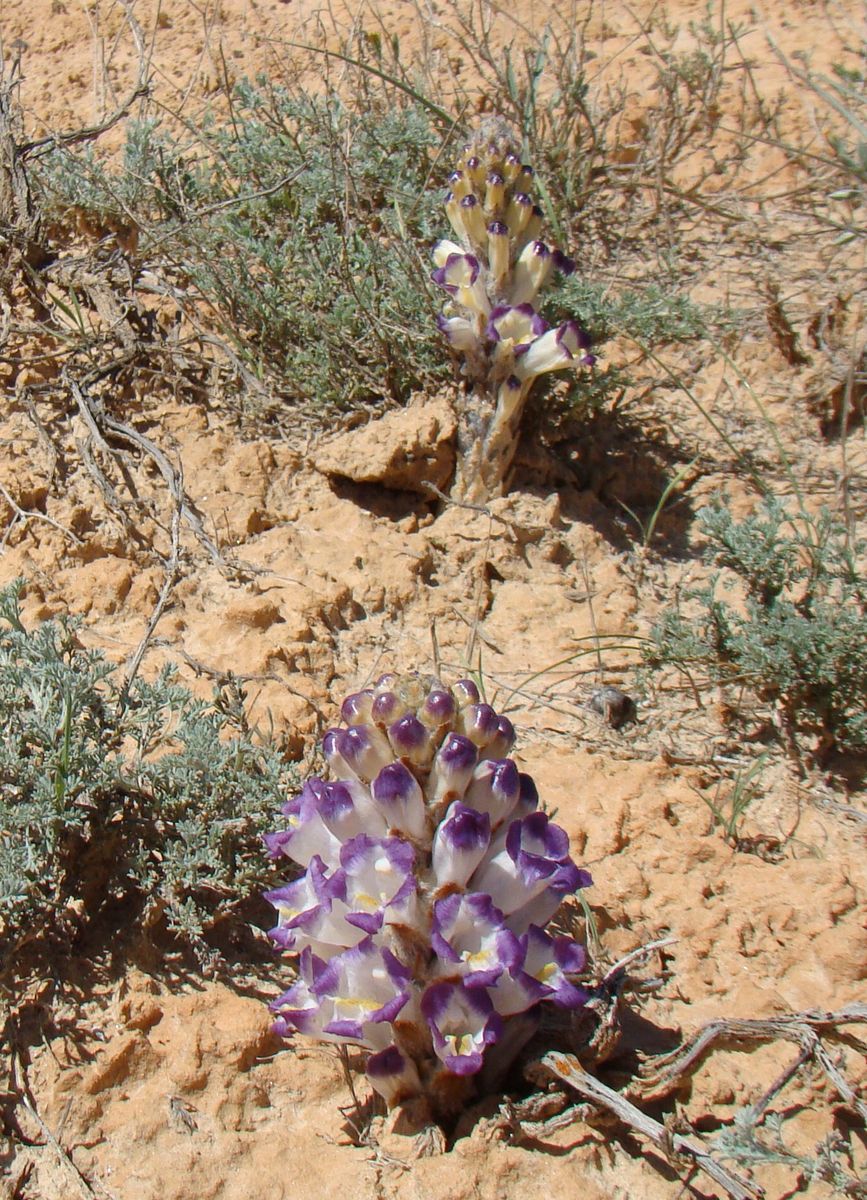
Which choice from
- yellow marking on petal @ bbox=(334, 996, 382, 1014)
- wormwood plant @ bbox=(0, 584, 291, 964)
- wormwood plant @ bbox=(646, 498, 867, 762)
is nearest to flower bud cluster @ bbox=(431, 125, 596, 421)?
wormwood plant @ bbox=(646, 498, 867, 762)

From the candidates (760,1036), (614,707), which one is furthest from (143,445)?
(760,1036)

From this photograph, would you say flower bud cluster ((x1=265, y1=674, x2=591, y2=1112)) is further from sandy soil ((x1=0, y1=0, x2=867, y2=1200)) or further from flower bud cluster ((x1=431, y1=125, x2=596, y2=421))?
flower bud cluster ((x1=431, y1=125, x2=596, y2=421))

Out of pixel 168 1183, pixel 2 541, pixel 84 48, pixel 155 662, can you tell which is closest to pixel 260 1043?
pixel 168 1183

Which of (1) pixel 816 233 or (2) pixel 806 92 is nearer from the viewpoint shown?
(1) pixel 816 233

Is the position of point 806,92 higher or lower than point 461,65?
lower

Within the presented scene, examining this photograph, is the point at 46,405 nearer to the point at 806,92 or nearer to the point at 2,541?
the point at 2,541
